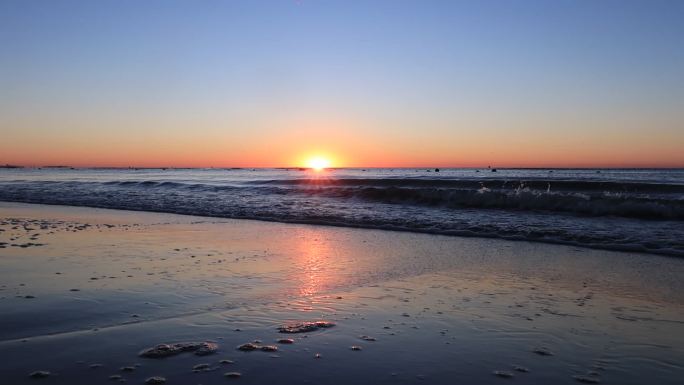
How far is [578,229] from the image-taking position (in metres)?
12.6

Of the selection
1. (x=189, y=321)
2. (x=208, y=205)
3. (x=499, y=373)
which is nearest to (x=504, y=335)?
(x=499, y=373)

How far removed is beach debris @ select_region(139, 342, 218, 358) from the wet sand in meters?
0.02

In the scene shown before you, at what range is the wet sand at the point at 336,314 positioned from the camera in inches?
140

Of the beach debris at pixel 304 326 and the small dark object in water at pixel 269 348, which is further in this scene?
the beach debris at pixel 304 326

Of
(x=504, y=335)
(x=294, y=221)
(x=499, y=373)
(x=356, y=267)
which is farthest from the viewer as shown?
(x=294, y=221)

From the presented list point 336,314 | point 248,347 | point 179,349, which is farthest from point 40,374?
point 336,314

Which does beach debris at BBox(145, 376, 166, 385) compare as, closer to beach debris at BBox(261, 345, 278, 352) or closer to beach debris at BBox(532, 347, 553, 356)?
beach debris at BBox(261, 345, 278, 352)

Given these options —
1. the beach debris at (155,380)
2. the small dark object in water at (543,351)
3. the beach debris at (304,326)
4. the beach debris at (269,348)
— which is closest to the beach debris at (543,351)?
the small dark object in water at (543,351)

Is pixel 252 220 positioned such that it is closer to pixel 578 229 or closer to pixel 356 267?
pixel 356 267

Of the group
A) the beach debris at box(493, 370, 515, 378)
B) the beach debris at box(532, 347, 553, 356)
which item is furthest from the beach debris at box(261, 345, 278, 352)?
the beach debris at box(532, 347, 553, 356)

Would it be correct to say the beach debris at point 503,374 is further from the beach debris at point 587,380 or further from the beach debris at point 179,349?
the beach debris at point 179,349

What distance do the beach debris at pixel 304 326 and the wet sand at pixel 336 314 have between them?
26 mm

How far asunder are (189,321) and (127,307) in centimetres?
91

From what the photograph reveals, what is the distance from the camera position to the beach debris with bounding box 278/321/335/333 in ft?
14.4
